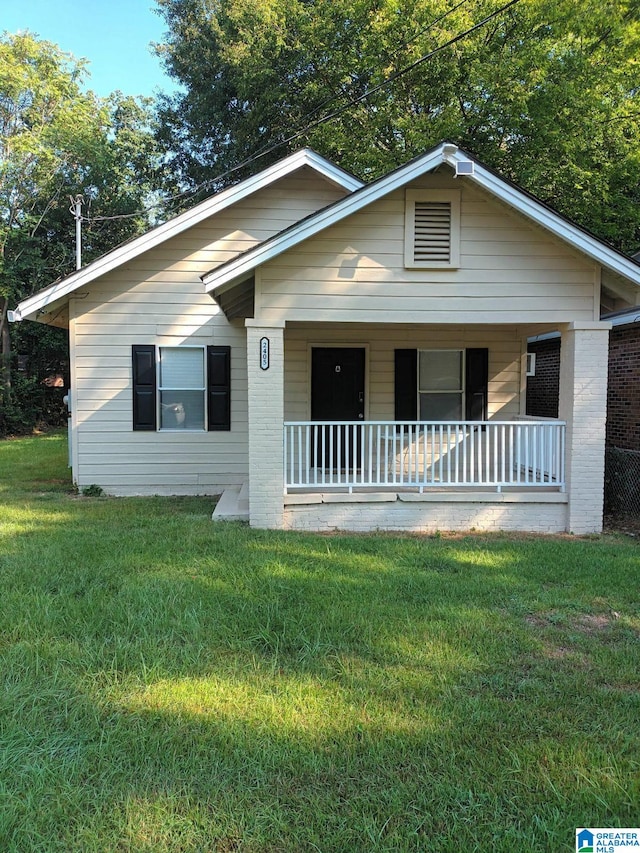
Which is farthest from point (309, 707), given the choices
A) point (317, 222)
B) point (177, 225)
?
point (177, 225)

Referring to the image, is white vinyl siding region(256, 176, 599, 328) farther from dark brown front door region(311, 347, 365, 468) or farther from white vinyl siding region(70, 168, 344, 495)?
white vinyl siding region(70, 168, 344, 495)

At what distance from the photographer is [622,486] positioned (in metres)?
9.12

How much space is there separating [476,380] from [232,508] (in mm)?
4514

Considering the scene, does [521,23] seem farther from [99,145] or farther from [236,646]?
[236,646]

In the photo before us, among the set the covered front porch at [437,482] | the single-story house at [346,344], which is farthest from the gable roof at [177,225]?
the covered front porch at [437,482]

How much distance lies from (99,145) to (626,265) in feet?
75.0

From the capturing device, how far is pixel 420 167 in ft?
21.4

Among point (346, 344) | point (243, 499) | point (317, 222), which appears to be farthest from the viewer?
point (346, 344)

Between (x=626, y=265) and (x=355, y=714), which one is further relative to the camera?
(x=626, y=265)

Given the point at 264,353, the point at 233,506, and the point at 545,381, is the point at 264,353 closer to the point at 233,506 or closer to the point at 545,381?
the point at 233,506

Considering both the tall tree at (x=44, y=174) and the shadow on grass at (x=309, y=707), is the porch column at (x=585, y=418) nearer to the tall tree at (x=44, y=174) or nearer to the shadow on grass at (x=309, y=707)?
the shadow on grass at (x=309, y=707)

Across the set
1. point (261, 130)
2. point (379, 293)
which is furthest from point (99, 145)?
point (379, 293)

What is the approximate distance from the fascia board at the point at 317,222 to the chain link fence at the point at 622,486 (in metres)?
5.62

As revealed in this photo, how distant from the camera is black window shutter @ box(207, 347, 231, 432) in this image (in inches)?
388
